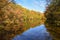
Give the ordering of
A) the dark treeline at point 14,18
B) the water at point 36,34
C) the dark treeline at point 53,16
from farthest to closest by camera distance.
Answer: the dark treeline at point 53,16
the dark treeline at point 14,18
the water at point 36,34

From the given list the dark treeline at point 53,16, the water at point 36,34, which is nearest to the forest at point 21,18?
the dark treeline at point 53,16

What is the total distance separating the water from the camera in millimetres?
4230

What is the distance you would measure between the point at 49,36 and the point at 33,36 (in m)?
0.41

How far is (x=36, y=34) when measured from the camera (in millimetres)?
4582

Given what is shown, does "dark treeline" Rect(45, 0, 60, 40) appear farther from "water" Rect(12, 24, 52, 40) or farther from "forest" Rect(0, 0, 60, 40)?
"water" Rect(12, 24, 52, 40)

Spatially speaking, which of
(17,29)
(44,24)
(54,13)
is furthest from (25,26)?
(54,13)

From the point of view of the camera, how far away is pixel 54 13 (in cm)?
470

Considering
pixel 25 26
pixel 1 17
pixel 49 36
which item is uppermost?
pixel 1 17

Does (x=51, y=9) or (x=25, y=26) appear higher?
(x=51, y=9)

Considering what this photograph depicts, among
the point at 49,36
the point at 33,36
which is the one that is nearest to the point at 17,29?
the point at 33,36

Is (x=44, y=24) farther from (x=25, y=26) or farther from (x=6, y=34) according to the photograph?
(x=6, y=34)

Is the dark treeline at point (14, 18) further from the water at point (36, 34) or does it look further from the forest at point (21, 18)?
the water at point (36, 34)

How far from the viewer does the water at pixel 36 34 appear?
13.9 feet

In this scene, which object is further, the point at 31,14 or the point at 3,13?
the point at 31,14
